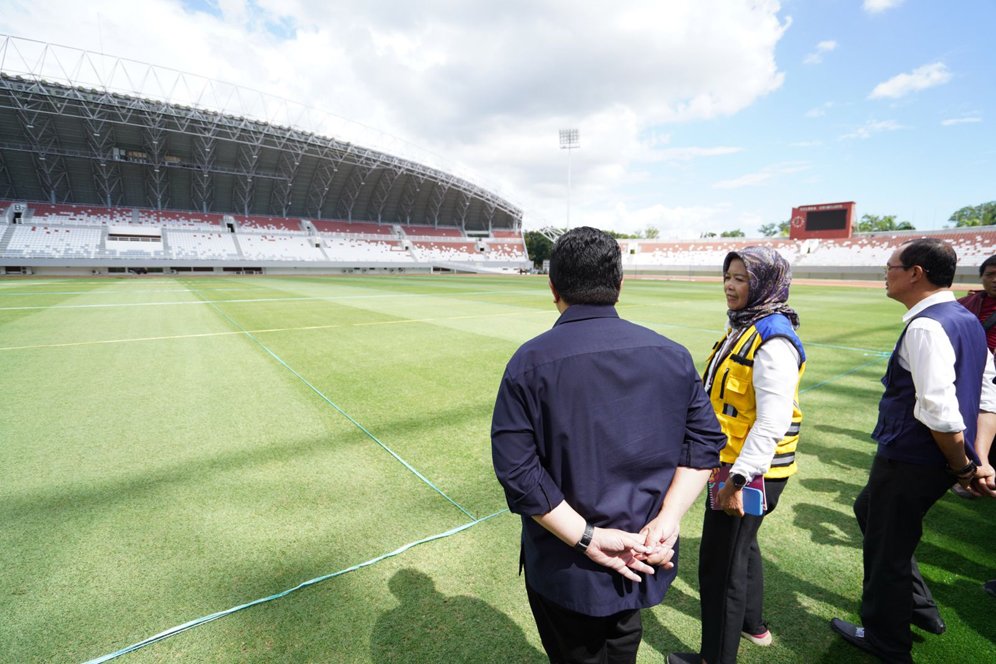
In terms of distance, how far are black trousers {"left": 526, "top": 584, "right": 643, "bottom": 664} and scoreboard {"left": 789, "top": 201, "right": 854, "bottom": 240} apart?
195 feet

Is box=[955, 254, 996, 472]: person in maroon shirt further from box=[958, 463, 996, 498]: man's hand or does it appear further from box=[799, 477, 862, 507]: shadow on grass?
box=[958, 463, 996, 498]: man's hand

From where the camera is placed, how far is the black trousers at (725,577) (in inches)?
81.2

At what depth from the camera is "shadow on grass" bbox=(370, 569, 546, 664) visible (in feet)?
7.55

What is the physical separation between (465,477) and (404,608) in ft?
5.33

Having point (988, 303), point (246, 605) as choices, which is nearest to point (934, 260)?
point (988, 303)

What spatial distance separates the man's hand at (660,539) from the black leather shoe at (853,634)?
68.1 inches

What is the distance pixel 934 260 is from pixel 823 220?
5846 centimetres

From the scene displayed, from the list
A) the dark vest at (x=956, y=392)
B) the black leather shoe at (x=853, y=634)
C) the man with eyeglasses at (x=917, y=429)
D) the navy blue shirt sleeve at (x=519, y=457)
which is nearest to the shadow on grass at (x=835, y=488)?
the black leather shoe at (x=853, y=634)

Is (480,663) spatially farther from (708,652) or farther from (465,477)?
(465,477)

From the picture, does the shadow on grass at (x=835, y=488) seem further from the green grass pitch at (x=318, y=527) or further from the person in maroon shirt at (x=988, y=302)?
the person in maroon shirt at (x=988, y=302)

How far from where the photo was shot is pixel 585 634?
1579 millimetres

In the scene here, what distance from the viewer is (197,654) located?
2.30 m

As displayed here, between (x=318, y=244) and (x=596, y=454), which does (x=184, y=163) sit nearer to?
(x=318, y=244)

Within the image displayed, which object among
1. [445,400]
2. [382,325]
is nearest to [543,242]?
[382,325]
